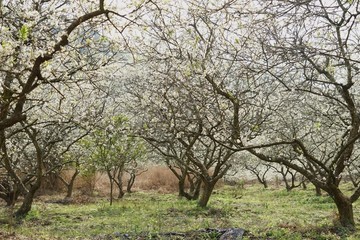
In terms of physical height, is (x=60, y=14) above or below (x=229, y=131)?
above

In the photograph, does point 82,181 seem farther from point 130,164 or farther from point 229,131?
point 229,131

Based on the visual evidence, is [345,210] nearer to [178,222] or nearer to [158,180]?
A: [178,222]

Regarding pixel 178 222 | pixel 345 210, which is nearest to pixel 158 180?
pixel 178 222

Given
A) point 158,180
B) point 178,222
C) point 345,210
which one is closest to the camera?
Result: point 345,210

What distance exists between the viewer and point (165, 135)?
14.7 metres

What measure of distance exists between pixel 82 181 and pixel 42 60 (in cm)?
2465

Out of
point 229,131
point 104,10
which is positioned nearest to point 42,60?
point 104,10

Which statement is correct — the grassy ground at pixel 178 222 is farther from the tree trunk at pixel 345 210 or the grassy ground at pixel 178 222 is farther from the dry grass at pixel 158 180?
the dry grass at pixel 158 180

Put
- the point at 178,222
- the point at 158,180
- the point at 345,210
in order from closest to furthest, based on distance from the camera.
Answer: the point at 345,210 → the point at 178,222 → the point at 158,180

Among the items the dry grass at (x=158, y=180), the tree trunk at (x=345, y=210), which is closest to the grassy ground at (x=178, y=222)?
the tree trunk at (x=345, y=210)

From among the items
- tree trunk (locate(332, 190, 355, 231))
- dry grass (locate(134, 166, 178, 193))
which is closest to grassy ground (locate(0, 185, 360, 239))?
tree trunk (locate(332, 190, 355, 231))

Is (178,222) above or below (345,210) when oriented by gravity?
below

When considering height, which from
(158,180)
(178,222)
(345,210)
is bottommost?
(178,222)

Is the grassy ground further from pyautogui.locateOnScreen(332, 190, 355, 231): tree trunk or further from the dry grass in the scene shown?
the dry grass
